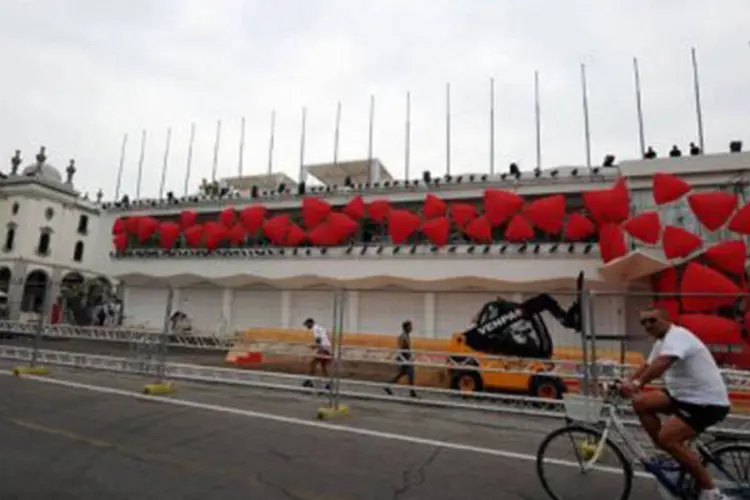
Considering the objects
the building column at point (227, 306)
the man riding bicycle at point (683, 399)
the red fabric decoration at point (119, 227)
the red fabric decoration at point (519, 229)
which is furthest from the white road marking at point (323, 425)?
the red fabric decoration at point (119, 227)

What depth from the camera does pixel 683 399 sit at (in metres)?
4.15

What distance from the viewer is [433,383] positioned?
12.1 m

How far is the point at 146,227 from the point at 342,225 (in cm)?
1305

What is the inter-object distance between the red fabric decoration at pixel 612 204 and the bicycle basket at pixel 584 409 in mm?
16548

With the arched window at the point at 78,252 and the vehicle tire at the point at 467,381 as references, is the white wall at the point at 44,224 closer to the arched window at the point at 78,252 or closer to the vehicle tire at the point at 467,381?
the arched window at the point at 78,252

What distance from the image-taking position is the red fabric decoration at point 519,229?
21938 mm

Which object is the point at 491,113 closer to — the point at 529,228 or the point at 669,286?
the point at 529,228

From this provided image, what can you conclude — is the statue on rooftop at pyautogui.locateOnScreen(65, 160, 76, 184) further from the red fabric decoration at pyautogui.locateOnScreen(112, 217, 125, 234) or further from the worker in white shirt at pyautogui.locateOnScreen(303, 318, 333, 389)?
the worker in white shirt at pyautogui.locateOnScreen(303, 318, 333, 389)

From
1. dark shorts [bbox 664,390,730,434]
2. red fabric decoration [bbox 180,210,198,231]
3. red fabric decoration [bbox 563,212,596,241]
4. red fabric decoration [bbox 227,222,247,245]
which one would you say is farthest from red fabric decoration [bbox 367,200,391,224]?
dark shorts [bbox 664,390,730,434]

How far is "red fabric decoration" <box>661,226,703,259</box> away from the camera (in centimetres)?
1770

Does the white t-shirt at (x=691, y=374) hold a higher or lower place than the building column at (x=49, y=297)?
lower

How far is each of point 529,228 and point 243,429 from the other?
1767 centimetres

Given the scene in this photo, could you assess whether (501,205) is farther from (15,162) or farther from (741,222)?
(15,162)

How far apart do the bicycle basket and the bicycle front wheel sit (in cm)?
13
